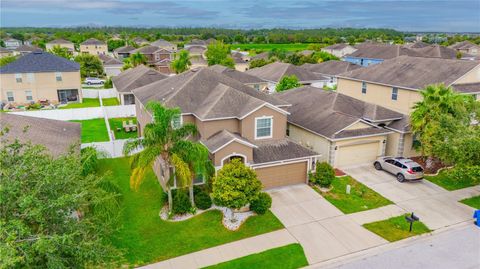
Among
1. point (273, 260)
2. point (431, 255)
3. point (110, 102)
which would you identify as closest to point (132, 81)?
point (110, 102)

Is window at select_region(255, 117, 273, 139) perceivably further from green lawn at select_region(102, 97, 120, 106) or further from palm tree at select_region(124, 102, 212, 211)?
green lawn at select_region(102, 97, 120, 106)

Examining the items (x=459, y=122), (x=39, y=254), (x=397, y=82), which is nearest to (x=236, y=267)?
(x=39, y=254)

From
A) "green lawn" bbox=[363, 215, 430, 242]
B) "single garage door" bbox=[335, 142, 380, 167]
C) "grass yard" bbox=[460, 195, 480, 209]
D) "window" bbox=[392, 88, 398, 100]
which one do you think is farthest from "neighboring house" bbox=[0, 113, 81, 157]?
"window" bbox=[392, 88, 398, 100]

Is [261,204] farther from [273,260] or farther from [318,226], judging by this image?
[273,260]

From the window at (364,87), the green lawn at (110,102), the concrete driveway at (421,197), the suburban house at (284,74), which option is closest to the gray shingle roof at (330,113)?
the concrete driveway at (421,197)

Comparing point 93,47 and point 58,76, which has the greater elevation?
point 93,47

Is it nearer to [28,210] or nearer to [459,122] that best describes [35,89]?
[28,210]

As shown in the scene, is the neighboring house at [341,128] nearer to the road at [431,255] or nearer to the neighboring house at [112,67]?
the road at [431,255]
